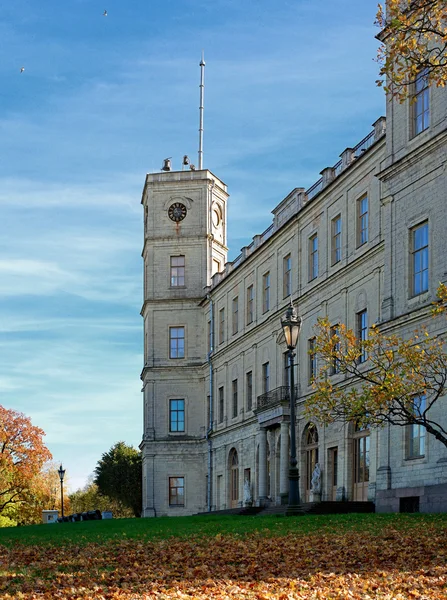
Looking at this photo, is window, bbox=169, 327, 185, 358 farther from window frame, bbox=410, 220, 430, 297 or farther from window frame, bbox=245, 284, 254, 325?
window frame, bbox=410, 220, 430, 297

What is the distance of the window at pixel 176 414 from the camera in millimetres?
66875

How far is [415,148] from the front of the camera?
29.4 meters

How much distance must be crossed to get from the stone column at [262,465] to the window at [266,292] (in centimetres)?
711

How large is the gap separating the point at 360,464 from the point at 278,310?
12.9m

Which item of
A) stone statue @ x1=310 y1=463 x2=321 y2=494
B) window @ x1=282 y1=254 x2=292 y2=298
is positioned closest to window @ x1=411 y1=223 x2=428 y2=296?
stone statue @ x1=310 y1=463 x2=321 y2=494

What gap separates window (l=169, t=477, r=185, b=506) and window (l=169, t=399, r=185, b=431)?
3.38 meters

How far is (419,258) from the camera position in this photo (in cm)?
2941

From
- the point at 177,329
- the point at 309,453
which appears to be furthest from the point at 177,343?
the point at 309,453

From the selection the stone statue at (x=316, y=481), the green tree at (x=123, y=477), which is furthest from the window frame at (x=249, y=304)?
the green tree at (x=123, y=477)

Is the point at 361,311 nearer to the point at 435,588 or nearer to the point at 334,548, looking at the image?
the point at 334,548


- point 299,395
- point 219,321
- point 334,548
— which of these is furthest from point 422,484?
point 219,321

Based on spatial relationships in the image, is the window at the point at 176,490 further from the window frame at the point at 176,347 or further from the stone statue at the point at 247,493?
the stone statue at the point at 247,493

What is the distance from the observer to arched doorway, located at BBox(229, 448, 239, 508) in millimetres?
58022

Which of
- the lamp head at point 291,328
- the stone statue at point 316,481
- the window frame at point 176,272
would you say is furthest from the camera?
the window frame at point 176,272
